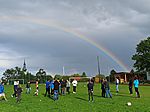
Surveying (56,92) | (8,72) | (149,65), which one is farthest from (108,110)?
(8,72)

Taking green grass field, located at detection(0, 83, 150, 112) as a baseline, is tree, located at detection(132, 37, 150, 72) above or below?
above

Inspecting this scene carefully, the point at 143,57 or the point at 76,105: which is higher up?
the point at 143,57

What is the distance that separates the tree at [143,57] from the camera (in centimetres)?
10231

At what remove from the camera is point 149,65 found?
333 feet

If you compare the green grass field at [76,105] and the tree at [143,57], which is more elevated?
the tree at [143,57]

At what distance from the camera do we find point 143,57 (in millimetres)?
103875

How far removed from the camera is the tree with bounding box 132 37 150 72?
102312 mm

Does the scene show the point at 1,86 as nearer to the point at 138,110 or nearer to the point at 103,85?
the point at 103,85

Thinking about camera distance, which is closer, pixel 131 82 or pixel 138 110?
pixel 138 110

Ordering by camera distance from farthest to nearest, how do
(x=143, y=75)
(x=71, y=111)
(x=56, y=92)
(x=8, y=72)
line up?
(x=8, y=72) < (x=143, y=75) < (x=56, y=92) < (x=71, y=111)

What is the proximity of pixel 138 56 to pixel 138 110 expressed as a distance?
88453 mm

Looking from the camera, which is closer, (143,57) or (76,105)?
(76,105)

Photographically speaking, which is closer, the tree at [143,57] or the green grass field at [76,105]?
the green grass field at [76,105]

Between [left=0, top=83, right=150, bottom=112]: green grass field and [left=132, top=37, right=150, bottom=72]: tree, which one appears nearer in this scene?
[left=0, top=83, right=150, bottom=112]: green grass field
